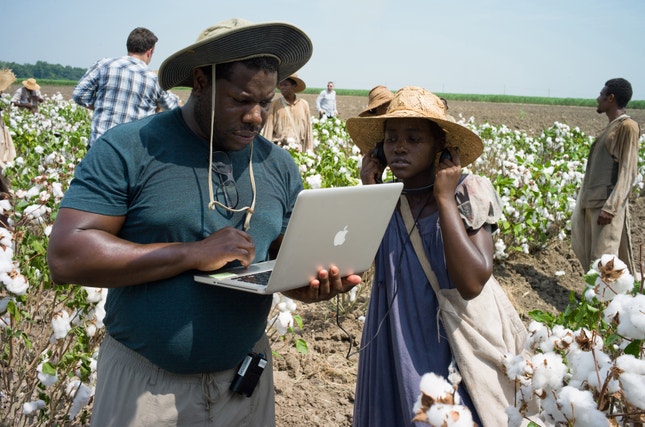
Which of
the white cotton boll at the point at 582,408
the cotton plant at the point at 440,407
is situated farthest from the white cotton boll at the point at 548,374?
the cotton plant at the point at 440,407

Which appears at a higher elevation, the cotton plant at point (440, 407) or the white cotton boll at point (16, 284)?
the cotton plant at point (440, 407)

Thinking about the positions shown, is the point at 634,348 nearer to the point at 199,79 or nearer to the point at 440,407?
the point at 440,407

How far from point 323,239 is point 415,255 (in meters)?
0.61

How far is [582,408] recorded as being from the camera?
0.98m

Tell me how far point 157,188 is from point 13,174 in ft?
15.9

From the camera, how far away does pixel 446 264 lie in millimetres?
1879

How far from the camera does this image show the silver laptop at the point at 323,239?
1.37m

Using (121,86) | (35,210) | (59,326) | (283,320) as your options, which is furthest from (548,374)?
(121,86)

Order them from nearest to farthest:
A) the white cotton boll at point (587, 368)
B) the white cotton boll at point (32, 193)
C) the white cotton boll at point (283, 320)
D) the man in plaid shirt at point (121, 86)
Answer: the white cotton boll at point (587, 368), the white cotton boll at point (283, 320), the white cotton boll at point (32, 193), the man in plaid shirt at point (121, 86)

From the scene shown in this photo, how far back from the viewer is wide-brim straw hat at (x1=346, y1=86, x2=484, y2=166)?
6.63 ft

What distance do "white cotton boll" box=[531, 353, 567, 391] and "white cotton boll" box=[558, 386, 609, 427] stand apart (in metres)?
0.10

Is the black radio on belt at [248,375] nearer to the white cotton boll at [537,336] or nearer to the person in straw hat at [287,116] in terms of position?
the white cotton boll at [537,336]

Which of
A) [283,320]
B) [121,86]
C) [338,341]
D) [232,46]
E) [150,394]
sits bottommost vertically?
[338,341]

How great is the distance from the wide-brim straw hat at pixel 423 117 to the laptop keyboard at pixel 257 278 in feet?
2.54
